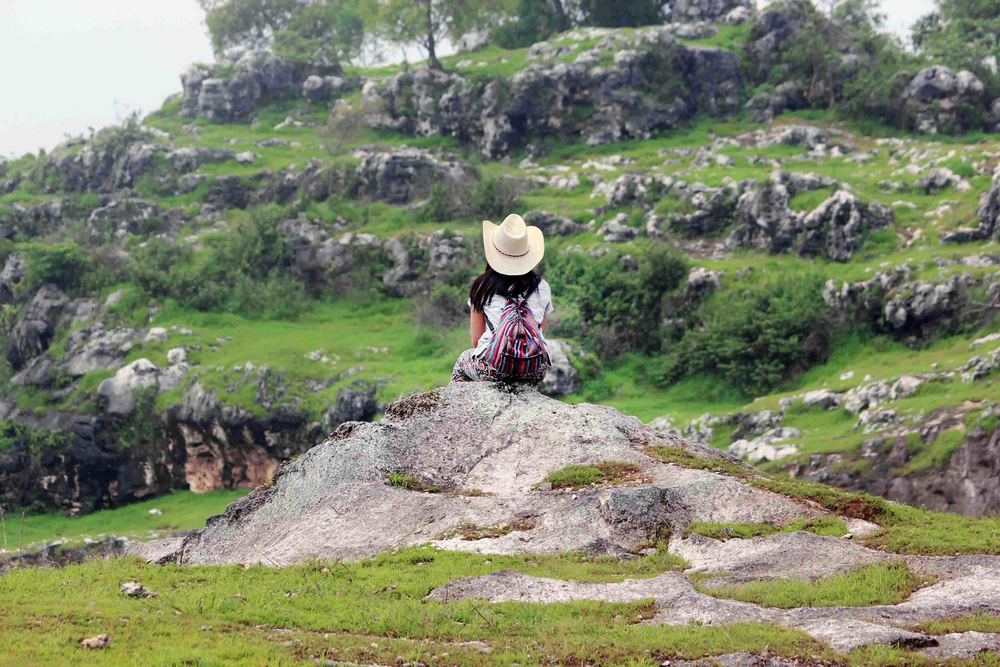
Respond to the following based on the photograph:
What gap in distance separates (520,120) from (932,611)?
201ft

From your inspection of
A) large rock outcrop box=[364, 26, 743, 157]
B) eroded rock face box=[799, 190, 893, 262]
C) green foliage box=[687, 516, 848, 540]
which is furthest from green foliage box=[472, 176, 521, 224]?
green foliage box=[687, 516, 848, 540]

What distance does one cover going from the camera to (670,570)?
1314cm

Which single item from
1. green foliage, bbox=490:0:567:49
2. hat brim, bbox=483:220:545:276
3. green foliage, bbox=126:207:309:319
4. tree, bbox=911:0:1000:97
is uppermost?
green foliage, bbox=490:0:567:49

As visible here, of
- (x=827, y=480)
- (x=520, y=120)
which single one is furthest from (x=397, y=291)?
(x=827, y=480)

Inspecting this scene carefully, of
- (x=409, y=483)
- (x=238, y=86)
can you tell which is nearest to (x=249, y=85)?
(x=238, y=86)

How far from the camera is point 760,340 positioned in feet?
145

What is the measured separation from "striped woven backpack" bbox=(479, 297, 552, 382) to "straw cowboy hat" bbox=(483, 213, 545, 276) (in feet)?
1.69

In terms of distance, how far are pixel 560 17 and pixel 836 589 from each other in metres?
75.6

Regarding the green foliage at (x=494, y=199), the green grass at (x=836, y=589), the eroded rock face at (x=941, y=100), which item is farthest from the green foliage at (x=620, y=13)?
the green grass at (x=836, y=589)

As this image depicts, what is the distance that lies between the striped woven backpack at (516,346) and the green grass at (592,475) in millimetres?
1790

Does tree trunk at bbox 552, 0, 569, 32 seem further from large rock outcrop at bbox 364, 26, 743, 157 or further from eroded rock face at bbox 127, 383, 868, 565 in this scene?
eroded rock face at bbox 127, 383, 868, 565

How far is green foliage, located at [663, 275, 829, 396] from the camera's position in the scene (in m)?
44.0

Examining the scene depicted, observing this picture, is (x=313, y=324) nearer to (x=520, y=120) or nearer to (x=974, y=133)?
(x=520, y=120)

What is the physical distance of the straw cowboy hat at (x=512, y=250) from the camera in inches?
638
